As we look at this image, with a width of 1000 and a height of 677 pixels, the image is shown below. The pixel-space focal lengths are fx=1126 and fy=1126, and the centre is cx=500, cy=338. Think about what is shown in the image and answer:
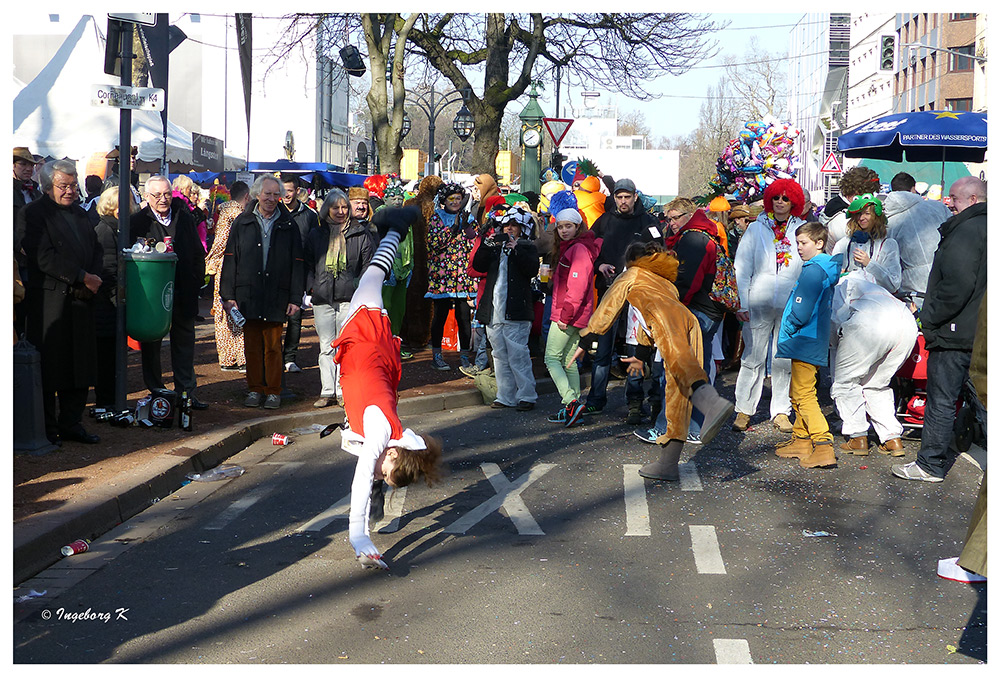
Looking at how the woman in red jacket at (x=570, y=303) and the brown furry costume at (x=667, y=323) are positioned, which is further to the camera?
the woman in red jacket at (x=570, y=303)

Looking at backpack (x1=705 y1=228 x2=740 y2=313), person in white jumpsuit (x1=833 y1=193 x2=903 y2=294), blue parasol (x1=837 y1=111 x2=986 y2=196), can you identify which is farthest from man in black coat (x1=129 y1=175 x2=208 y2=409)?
blue parasol (x1=837 y1=111 x2=986 y2=196)

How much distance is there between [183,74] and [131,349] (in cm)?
3067

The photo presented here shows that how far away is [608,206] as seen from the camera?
1310 cm

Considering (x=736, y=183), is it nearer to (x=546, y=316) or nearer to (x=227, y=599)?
(x=546, y=316)

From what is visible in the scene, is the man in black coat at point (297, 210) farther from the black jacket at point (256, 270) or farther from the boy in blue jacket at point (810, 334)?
the boy in blue jacket at point (810, 334)

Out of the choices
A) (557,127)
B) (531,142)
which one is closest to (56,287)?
(557,127)

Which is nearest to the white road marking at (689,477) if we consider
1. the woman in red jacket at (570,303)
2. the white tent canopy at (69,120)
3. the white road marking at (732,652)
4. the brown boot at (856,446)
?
the brown boot at (856,446)

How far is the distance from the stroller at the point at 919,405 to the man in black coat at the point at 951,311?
2.62 ft

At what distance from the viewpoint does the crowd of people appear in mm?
7711

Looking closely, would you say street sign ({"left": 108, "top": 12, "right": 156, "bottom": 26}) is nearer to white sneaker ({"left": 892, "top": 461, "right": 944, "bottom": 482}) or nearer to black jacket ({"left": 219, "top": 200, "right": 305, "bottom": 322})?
black jacket ({"left": 219, "top": 200, "right": 305, "bottom": 322})

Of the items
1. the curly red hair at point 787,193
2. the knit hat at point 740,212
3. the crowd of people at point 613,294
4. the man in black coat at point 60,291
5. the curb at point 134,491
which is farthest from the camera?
the knit hat at point 740,212

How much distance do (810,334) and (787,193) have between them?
156 centimetres

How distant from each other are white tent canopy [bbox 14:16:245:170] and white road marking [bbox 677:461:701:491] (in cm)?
1283

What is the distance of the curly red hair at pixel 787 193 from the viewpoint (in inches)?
374
